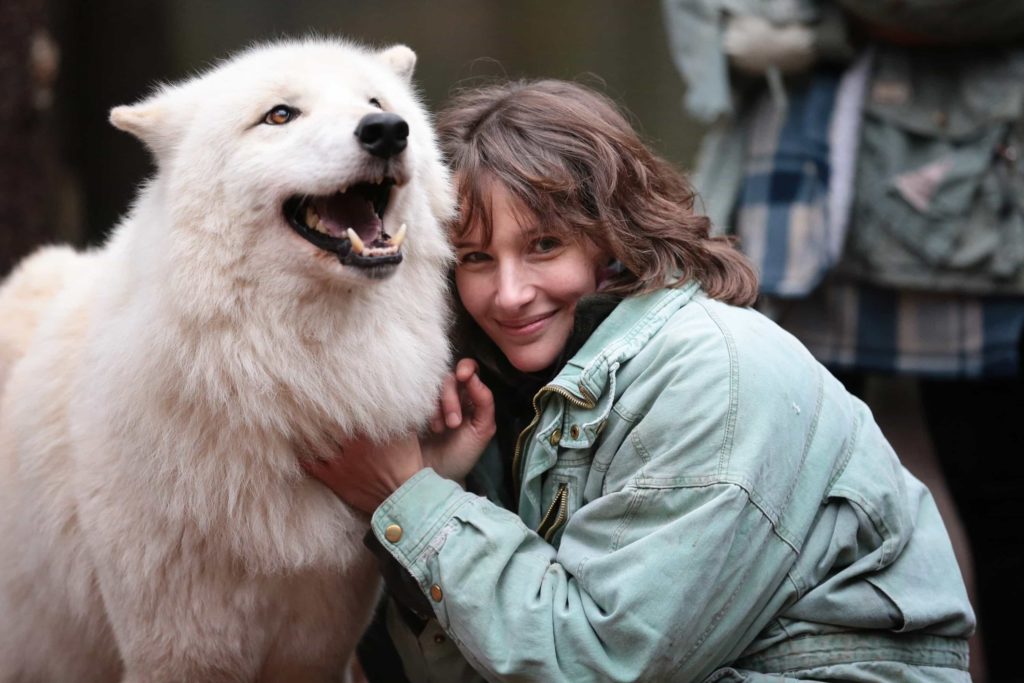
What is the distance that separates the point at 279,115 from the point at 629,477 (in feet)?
3.75

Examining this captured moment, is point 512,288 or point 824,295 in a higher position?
point 512,288

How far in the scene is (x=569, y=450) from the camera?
2527mm

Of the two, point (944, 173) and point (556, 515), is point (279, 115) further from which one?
point (944, 173)

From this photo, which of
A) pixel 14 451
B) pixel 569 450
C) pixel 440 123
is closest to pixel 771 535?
pixel 569 450

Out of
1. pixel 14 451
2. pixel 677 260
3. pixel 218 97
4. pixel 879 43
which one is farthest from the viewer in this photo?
pixel 879 43

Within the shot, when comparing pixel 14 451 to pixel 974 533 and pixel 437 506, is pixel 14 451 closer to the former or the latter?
pixel 437 506

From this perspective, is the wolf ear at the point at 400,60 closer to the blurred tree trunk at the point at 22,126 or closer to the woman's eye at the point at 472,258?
the woman's eye at the point at 472,258

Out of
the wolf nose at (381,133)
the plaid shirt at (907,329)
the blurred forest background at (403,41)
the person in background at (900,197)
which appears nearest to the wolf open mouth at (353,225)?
the wolf nose at (381,133)

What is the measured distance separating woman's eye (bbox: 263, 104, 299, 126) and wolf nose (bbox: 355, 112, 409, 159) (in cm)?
25

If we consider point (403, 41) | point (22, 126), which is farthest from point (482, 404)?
point (403, 41)

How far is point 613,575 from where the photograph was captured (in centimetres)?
230

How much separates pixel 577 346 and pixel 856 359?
192 cm

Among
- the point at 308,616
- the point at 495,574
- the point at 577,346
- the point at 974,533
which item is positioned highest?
the point at 577,346

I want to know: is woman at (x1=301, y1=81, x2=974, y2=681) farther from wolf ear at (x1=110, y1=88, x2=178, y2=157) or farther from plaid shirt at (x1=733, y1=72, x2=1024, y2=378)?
plaid shirt at (x1=733, y1=72, x2=1024, y2=378)
